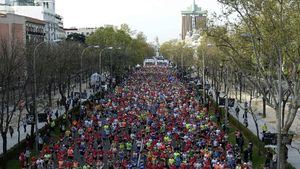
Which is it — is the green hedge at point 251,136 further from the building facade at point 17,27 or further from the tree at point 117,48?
the tree at point 117,48

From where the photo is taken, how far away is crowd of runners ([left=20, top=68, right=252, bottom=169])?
94.7 ft

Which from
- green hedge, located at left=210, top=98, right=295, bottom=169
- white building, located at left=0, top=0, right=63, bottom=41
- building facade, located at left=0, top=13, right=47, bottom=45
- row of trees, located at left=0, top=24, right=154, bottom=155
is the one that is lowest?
green hedge, located at left=210, top=98, right=295, bottom=169

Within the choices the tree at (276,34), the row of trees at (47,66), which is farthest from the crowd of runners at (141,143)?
the tree at (276,34)

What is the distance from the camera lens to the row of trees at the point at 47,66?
3428cm

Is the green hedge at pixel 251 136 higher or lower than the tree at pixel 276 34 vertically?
lower

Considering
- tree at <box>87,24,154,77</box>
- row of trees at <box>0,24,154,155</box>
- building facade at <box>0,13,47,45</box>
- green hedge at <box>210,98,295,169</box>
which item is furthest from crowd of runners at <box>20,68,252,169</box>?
tree at <box>87,24,154,77</box>

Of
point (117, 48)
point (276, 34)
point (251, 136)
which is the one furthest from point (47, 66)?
point (117, 48)

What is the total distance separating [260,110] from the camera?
188 feet

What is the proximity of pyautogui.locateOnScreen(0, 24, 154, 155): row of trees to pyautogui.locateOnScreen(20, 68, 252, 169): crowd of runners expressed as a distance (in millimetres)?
3469

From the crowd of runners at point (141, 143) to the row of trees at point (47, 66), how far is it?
3.47 metres

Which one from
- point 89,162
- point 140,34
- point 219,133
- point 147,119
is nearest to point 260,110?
point 147,119

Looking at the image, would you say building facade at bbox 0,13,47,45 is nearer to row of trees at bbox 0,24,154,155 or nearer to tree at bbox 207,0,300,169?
row of trees at bbox 0,24,154,155

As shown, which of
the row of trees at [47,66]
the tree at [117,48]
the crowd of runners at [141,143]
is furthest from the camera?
the tree at [117,48]

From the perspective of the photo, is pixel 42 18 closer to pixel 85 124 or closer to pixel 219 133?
pixel 85 124
